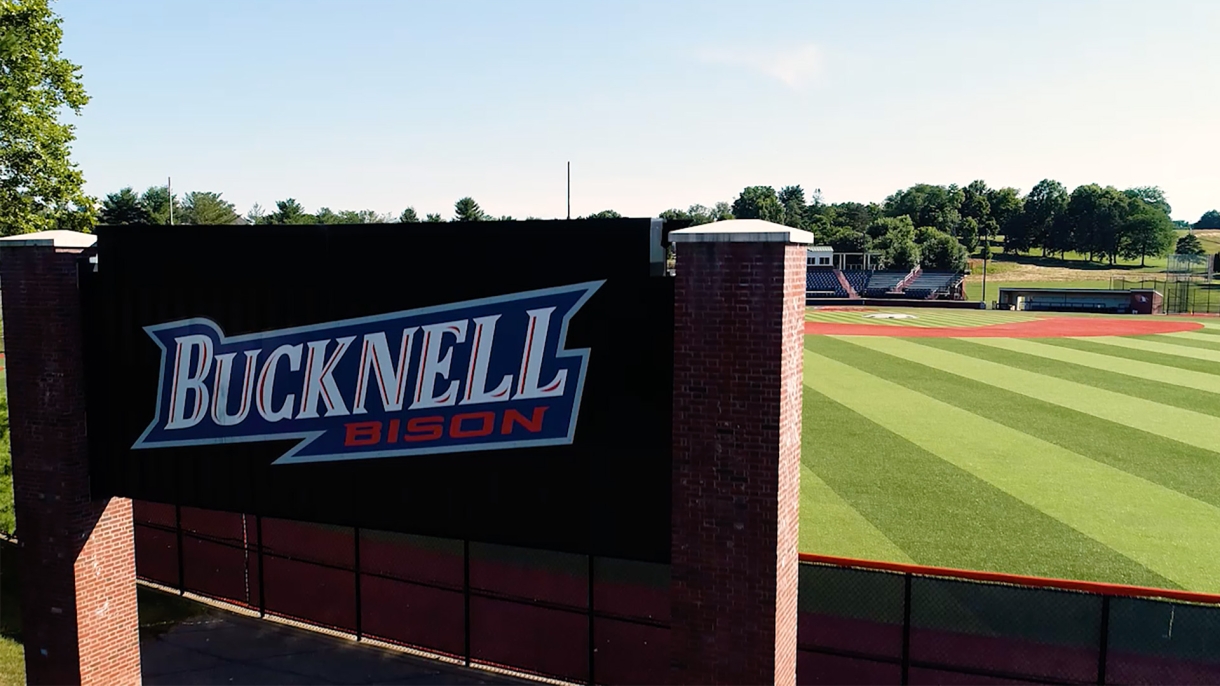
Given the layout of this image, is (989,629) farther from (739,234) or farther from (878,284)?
(878,284)

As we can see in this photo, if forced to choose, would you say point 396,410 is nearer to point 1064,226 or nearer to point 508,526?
point 508,526

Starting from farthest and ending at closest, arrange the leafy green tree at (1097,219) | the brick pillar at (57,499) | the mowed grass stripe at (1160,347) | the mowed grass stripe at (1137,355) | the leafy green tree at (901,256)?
the leafy green tree at (1097,219) < the leafy green tree at (901,256) < the mowed grass stripe at (1160,347) < the mowed grass stripe at (1137,355) < the brick pillar at (57,499)

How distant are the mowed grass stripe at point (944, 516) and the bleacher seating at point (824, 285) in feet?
206

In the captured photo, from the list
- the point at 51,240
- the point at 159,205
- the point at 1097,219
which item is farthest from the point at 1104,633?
the point at 1097,219

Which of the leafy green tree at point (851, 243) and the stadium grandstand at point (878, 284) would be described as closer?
the stadium grandstand at point (878, 284)

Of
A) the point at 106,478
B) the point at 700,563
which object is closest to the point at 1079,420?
the point at 700,563

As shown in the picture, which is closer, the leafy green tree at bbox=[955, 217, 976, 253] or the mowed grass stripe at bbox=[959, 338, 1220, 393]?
the mowed grass stripe at bbox=[959, 338, 1220, 393]

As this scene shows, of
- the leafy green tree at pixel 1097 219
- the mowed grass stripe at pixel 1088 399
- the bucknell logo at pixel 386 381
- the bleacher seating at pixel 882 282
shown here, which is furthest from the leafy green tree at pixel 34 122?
the leafy green tree at pixel 1097 219

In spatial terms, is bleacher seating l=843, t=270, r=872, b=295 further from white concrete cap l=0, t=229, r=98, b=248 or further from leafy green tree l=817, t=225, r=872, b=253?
white concrete cap l=0, t=229, r=98, b=248

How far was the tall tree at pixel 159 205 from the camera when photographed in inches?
4204

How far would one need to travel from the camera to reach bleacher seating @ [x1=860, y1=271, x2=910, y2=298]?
86.1 metres

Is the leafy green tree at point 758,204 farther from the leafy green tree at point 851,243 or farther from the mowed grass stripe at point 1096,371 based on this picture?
the mowed grass stripe at point 1096,371

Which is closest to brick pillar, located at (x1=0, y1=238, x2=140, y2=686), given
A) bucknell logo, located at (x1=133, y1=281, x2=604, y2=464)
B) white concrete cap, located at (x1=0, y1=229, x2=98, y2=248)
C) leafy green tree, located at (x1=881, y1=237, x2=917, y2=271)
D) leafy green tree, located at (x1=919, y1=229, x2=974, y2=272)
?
white concrete cap, located at (x1=0, y1=229, x2=98, y2=248)

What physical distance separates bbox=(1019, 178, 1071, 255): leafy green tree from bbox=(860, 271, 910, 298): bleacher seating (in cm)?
6560
